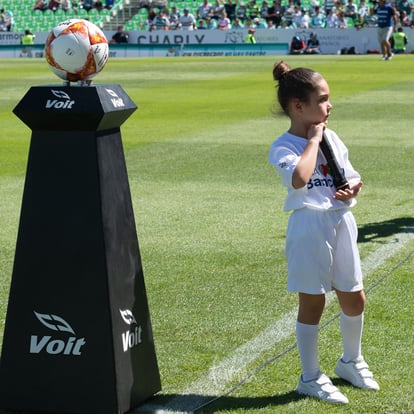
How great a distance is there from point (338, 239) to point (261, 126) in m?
13.0

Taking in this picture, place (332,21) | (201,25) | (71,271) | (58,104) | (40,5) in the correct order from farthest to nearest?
(40,5), (201,25), (332,21), (71,271), (58,104)

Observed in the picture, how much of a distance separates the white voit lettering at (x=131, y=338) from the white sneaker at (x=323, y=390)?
31.9 inches

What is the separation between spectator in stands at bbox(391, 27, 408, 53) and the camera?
42.8 meters

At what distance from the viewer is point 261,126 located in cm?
1759

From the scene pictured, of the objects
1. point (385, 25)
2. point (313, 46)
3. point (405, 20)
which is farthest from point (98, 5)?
point (385, 25)

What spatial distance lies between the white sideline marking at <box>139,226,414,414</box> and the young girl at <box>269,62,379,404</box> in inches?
19.6

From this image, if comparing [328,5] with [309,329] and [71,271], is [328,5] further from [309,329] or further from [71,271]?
[71,271]

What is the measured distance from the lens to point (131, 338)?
4.55m

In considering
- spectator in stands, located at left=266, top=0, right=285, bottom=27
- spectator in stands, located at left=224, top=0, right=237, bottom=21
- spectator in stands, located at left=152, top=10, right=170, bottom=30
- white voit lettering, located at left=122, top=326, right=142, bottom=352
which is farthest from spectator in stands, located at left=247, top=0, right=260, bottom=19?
white voit lettering, located at left=122, top=326, right=142, bottom=352

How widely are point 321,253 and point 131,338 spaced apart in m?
0.94

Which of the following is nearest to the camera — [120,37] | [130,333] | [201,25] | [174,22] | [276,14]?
[130,333]

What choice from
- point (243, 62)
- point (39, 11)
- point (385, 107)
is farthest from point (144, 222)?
point (39, 11)

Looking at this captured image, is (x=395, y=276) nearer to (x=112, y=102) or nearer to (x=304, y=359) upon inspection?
(x=304, y=359)

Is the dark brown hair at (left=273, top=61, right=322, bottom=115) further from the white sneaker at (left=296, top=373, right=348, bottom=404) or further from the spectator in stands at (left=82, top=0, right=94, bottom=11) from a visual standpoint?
the spectator in stands at (left=82, top=0, right=94, bottom=11)
